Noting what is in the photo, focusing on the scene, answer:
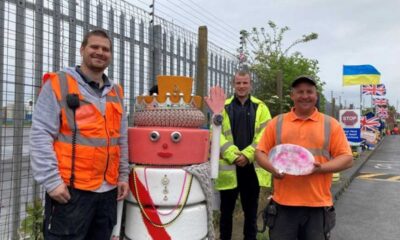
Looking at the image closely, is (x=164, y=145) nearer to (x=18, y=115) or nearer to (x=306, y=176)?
(x=306, y=176)

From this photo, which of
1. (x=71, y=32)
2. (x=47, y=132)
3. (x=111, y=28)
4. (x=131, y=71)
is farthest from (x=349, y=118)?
(x=47, y=132)

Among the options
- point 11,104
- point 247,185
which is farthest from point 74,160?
point 247,185

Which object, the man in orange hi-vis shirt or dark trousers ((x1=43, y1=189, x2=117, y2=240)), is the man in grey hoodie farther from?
the man in orange hi-vis shirt

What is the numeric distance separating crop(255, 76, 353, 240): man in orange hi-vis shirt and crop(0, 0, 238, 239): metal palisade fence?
5.98ft

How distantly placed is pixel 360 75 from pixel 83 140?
17095 mm

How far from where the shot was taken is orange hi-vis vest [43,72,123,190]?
90.0 inches

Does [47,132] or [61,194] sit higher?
[47,132]

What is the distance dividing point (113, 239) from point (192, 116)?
99 cm

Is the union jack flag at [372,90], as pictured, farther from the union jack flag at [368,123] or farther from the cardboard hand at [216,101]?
the cardboard hand at [216,101]

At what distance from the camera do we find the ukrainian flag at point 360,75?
17406 mm

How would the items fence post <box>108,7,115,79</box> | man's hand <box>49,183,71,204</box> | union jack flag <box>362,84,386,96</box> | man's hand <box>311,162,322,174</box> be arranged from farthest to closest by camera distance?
union jack flag <box>362,84,386,96</box>
fence post <box>108,7,115,79</box>
man's hand <box>311,162,322,174</box>
man's hand <box>49,183,71,204</box>

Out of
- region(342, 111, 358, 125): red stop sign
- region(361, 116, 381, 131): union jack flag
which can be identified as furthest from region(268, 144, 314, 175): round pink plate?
region(361, 116, 381, 131): union jack flag

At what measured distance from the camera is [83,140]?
2.30m

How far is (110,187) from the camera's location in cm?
250
